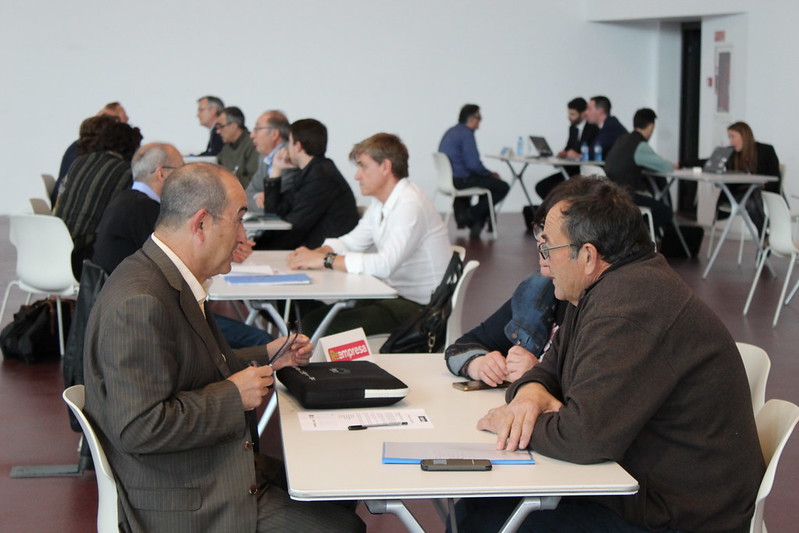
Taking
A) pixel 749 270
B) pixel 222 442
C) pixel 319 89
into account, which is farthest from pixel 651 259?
pixel 319 89

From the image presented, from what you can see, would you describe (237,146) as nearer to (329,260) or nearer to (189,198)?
(329,260)

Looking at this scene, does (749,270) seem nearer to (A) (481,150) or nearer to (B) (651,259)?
(A) (481,150)

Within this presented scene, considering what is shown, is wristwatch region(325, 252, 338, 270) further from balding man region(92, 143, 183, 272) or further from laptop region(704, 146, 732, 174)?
laptop region(704, 146, 732, 174)

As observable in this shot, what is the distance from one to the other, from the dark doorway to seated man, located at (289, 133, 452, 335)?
870 centimetres

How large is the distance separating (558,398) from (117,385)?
973 millimetres

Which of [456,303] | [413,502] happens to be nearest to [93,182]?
[456,303]

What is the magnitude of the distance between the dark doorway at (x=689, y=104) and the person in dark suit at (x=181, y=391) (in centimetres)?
1095

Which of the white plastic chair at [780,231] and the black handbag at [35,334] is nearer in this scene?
the black handbag at [35,334]

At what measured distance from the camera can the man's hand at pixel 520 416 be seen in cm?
202

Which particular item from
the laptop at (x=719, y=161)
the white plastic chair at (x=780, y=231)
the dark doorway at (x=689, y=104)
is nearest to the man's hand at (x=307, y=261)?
the white plastic chair at (x=780, y=231)

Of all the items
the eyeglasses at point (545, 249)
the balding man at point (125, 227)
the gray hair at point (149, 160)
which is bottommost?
the balding man at point (125, 227)

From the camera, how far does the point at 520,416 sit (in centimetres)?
205

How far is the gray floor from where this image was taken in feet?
11.1

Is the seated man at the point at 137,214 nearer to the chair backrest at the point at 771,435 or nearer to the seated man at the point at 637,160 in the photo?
the chair backrest at the point at 771,435
